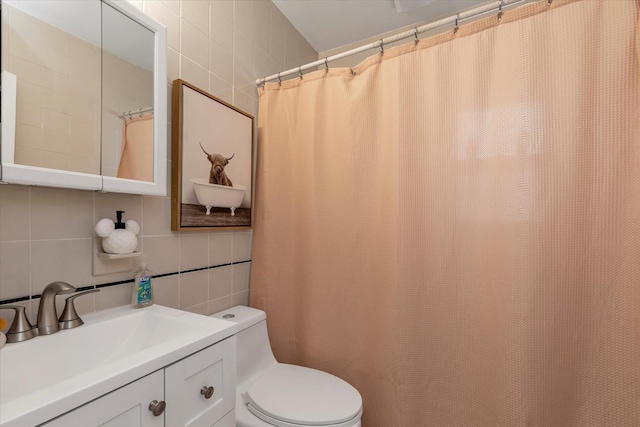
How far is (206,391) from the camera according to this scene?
75 centimetres

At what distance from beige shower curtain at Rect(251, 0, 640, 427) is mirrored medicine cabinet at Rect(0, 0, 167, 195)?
68cm

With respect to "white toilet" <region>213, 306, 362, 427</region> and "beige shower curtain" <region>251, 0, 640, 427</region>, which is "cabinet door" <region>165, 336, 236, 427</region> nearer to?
"white toilet" <region>213, 306, 362, 427</region>

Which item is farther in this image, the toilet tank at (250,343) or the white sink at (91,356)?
the toilet tank at (250,343)

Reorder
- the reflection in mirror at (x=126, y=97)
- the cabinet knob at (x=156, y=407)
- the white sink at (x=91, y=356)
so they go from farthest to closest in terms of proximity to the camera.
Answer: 1. the reflection in mirror at (x=126, y=97)
2. the cabinet knob at (x=156, y=407)
3. the white sink at (x=91, y=356)

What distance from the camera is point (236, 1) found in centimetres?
145

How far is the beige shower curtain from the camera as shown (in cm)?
99

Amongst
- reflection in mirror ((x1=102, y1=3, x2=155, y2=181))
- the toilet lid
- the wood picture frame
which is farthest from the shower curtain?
the toilet lid

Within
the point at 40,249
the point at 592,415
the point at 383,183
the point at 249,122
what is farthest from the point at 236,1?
the point at 592,415

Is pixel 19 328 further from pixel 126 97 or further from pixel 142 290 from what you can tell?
pixel 126 97

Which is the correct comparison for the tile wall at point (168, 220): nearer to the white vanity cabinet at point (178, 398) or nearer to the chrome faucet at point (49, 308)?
the chrome faucet at point (49, 308)

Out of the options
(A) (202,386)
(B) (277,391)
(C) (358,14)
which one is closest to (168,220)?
(A) (202,386)

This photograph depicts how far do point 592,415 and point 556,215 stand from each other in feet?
2.33

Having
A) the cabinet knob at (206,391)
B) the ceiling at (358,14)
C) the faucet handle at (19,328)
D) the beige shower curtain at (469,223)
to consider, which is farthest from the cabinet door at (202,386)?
the ceiling at (358,14)

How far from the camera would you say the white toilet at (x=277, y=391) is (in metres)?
1.02
